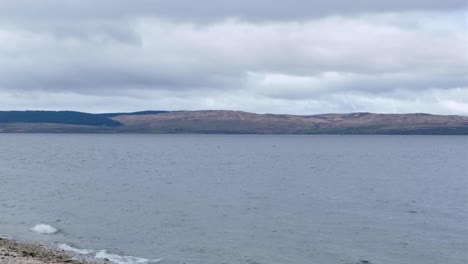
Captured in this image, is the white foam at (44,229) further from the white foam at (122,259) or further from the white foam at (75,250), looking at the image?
the white foam at (122,259)

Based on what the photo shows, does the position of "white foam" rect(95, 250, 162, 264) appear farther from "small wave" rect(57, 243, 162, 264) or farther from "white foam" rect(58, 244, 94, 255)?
"white foam" rect(58, 244, 94, 255)

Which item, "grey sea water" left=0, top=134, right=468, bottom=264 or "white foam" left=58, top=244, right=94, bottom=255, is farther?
"grey sea water" left=0, top=134, right=468, bottom=264

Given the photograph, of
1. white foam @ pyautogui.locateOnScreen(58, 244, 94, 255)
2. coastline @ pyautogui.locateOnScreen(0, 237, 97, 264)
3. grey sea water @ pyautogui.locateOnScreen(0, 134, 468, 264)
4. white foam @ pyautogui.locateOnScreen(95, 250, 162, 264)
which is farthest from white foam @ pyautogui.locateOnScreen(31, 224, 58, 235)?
white foam @ pyautogui.locateOnScreen(95, 250, 162, 264)

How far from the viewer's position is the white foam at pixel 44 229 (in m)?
40.0

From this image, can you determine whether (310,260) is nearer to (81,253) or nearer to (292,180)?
(81,253)

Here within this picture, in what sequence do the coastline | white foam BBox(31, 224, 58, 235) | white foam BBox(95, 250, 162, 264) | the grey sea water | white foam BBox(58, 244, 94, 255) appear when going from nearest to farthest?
the coastline, white foam BBox(95, 250, 162, 264), white foam BBox(58, 244, 94, 255), the grey sea water, white foam BBox(31, 224, 58, 235)

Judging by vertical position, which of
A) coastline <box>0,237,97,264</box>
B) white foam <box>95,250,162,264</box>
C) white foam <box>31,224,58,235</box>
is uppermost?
coastline <box>0,237,97,264</box>

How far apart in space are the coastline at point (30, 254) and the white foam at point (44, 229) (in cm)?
371

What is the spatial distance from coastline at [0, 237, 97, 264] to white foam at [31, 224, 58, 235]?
12.2 feet

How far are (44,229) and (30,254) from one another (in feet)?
33.2

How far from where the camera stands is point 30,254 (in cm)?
3092

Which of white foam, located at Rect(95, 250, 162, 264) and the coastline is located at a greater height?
the coastline

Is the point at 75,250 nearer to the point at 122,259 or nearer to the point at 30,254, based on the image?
the point at 122,259

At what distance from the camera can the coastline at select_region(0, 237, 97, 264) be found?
28394mm
